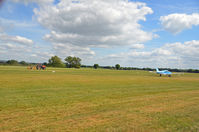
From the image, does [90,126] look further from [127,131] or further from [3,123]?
[3,123]

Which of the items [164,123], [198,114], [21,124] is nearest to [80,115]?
[21,124]

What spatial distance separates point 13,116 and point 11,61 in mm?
153544

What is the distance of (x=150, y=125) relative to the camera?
5.50 metres

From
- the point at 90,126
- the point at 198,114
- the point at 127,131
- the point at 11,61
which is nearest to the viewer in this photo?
the point at 127,131

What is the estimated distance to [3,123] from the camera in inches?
208

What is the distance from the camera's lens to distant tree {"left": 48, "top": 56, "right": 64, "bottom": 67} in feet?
447

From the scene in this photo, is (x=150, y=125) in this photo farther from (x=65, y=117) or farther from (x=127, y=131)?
(x=65, y=117)

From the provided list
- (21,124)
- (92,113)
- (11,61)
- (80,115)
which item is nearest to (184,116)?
(92,113)

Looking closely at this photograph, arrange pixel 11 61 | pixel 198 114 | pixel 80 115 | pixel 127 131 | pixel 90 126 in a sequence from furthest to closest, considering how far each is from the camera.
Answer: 1. pixel 11 61
2. pixel 198 114
3. pixel 80 115
4. pixel 90 126
5. pixel 127 131

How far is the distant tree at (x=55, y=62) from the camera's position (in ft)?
447

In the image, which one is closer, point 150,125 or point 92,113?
point 150,125

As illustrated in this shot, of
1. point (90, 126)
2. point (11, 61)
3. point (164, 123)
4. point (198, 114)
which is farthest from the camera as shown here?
point (11, 61)

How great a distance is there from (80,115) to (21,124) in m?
2.28

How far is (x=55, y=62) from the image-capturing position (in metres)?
137
